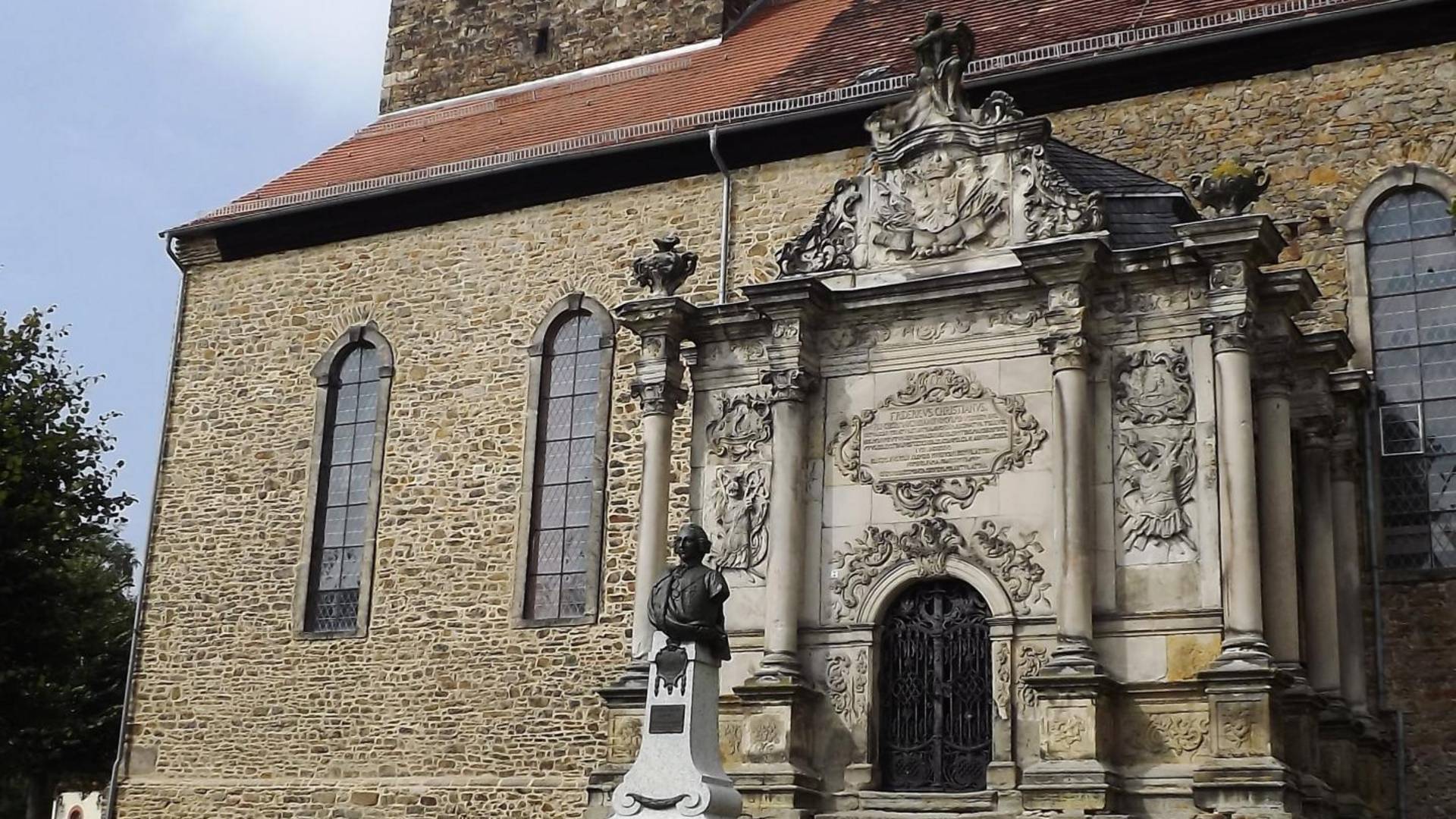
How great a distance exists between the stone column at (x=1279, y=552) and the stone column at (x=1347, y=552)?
1.43 metres

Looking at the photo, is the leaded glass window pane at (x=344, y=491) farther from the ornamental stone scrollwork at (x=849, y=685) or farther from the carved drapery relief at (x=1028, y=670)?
the carved drapery relief at (x=1028, y=670)

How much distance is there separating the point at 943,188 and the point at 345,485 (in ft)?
30.1

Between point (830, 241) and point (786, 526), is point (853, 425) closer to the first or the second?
point (786, 526)

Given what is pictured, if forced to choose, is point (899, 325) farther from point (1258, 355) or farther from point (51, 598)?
point (51, 598)

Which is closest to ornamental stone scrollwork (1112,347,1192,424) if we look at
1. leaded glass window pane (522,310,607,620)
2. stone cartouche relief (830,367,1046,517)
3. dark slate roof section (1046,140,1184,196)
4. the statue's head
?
stone cartouche relief (830,367,1046,517)

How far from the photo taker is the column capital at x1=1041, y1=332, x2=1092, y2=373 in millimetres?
12477

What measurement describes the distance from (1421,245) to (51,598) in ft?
47.6

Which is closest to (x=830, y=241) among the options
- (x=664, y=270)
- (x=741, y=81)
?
(x=664, y=270)

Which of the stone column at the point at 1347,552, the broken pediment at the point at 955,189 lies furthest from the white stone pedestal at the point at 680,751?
the stone column at the point at 1347,552

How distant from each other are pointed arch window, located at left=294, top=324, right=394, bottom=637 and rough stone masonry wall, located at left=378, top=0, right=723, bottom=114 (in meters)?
4.92

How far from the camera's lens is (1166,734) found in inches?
460

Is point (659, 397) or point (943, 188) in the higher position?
point (943, 188)

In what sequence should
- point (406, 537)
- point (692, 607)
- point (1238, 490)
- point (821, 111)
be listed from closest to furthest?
point (692, 607), point (1238, 490), point (821, 111), point (406, 537)

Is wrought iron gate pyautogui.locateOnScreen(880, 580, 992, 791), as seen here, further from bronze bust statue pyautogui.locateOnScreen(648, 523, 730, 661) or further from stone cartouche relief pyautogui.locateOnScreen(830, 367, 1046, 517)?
bronze bust statue pyautogui.locateOnScreen(648, 523, 730, 661)
